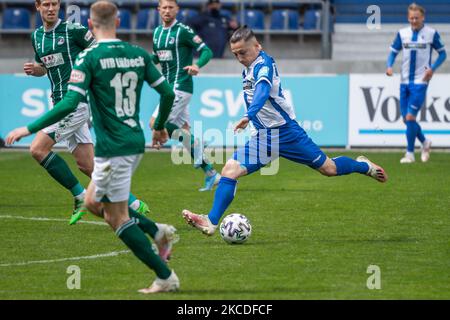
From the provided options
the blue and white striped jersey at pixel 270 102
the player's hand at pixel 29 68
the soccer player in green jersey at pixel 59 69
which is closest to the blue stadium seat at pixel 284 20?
the soccer player in green jersey at pixel 59 69

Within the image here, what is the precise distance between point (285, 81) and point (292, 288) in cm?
1245

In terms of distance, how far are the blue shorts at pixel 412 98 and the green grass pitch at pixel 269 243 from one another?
6.92 feet

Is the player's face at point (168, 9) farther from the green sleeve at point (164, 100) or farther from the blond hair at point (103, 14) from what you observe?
the blond hair at point (103, 14)

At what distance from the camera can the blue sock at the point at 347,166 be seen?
1045 centimetres

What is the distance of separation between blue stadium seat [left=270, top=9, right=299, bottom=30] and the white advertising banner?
436 cm

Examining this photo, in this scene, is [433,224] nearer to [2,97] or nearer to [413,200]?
[413,200]

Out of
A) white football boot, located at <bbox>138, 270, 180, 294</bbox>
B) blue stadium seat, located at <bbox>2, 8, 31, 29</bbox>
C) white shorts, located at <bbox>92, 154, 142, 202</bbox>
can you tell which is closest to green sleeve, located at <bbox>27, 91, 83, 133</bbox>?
white shorts, located at <bbox>92, 154, 142, 202</bbox>

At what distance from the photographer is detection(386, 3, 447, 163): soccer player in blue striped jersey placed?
1767cm

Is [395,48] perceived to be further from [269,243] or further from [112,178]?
[112,178]

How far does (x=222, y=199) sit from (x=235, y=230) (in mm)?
315

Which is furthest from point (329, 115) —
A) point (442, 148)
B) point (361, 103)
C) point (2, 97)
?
point (2, 97)

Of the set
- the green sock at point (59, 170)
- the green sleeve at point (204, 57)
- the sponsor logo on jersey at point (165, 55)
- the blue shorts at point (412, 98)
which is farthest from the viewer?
the blue shorts at point (412, 98)

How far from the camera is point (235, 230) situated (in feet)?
31.6

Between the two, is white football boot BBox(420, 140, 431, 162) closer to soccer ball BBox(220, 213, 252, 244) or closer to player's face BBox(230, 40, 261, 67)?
player's face BBox(230, 40, 261, 67)
